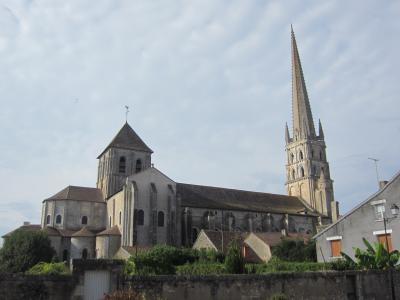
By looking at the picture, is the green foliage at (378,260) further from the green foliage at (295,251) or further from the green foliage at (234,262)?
the green foliage at (295,251)

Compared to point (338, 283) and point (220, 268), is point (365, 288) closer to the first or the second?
point (338, 283)

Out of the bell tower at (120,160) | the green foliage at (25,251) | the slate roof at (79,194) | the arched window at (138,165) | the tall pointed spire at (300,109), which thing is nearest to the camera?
the green foliage at (25,251)

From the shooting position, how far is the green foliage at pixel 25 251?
120 feet

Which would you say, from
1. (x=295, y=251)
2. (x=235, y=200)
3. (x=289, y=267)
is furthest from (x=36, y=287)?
(x=235, y=200)

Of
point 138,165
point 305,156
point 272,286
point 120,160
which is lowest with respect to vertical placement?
point 272,286

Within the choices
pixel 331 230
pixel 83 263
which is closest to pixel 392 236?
pixel 331 230

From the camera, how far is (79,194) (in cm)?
4691

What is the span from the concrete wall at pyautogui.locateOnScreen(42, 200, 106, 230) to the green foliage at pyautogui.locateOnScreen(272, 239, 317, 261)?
21698 mm

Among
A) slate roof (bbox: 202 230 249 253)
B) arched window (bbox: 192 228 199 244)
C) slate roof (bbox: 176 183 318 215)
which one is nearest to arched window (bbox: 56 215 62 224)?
slate roof (bbox: 176 183 318 215)

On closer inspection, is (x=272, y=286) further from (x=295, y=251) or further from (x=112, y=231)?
(x=112, y=231)

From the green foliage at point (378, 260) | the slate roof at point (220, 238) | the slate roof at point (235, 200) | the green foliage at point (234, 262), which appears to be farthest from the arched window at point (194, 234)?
the green foliage at point (378, 260)

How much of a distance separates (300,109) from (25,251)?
5237 centimetres

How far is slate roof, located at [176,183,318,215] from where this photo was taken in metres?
50.3

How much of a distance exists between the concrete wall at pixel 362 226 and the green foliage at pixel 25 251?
2528cm
